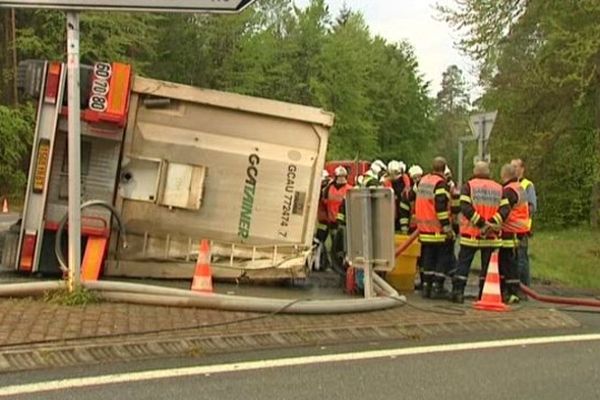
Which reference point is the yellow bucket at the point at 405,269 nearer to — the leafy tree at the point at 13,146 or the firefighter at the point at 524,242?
the firefighter at the point at 524,242

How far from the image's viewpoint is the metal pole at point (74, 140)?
6703 millimetres

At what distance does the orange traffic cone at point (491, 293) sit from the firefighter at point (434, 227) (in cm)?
94

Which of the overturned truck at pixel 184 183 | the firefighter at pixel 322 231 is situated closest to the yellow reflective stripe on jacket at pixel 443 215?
the overturned truck at pixel 184 183

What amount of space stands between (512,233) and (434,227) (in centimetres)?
88

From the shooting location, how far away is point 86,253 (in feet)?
28.1

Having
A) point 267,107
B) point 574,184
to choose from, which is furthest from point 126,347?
point 574,184

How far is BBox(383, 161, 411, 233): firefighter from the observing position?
10.3 metres

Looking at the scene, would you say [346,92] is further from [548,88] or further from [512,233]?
[512,233]

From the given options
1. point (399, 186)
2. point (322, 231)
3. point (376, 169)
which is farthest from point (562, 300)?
point (376, 169)

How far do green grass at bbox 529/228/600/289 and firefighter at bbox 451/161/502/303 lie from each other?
3.72 metres

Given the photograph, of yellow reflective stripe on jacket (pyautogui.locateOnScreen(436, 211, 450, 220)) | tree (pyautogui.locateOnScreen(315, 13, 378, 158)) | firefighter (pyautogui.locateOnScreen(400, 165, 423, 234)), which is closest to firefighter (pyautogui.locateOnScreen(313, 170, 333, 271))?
firefighter (pyautogui.locateOnScreen(400, 165, 423, 234))

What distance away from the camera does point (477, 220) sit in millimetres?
8562

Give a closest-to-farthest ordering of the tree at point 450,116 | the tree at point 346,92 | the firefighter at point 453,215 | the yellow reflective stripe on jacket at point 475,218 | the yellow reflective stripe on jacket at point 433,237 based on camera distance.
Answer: the yellow reflective stripe on jacket at point 475,218, the yellow reflective stripe on jacket at point 433,237, the firefighter at point 453,215, the tree at point 346,92, the tree at point 450,116

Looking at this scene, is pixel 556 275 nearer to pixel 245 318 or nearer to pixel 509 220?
pixel 509 220
